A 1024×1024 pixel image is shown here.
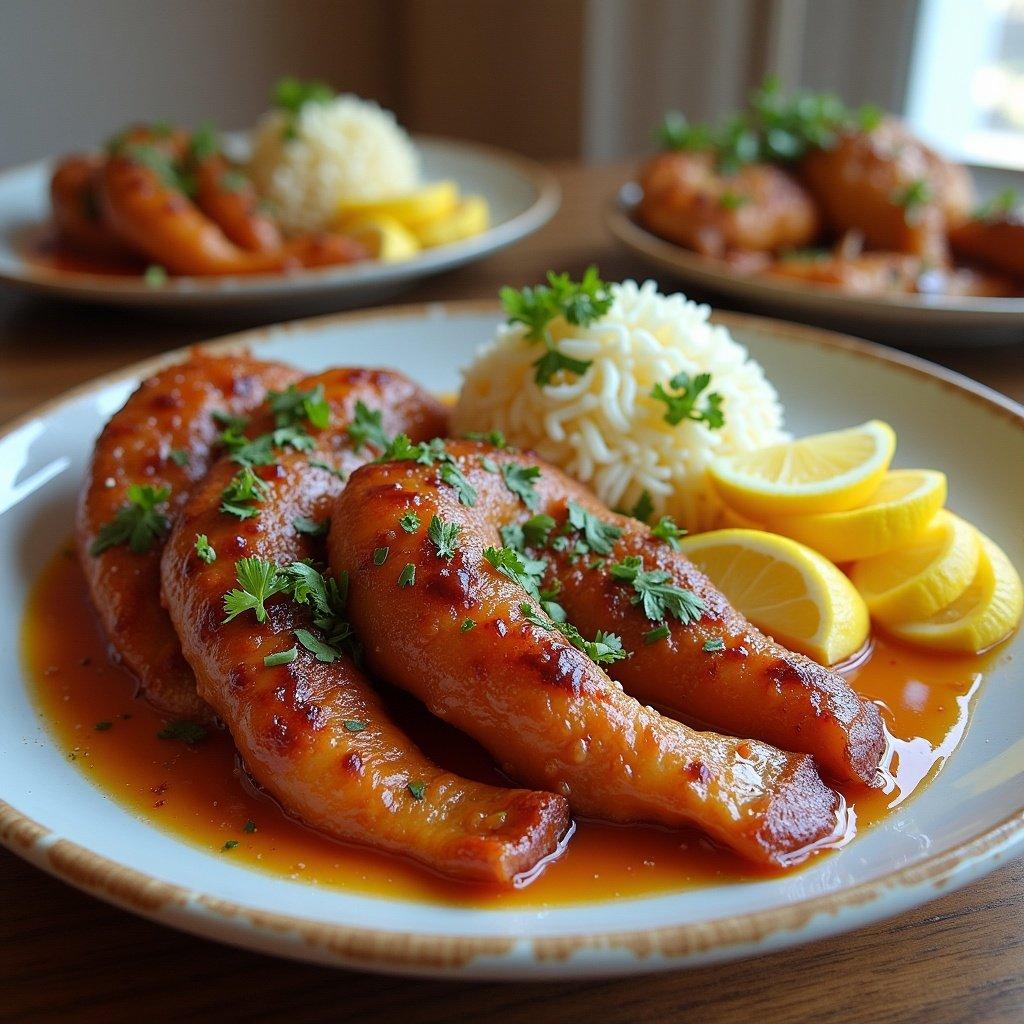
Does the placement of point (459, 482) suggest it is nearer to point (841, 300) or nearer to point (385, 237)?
point (841, 300)

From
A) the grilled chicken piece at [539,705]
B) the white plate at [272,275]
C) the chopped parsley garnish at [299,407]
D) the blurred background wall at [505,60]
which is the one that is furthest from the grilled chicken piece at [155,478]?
the blurred background wall at [505,60]

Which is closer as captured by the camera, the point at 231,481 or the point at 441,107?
the point at 231,481

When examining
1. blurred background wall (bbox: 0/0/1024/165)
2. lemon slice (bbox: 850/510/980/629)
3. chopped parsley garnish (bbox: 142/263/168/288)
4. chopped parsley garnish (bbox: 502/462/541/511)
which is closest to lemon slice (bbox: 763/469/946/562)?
lemon slice (bbox: 850/510/980/629)

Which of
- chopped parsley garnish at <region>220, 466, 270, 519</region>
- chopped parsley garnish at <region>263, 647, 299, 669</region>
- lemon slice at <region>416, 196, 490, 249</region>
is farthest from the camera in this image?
lemon slice at <region>416, 196, 490, 249</region>

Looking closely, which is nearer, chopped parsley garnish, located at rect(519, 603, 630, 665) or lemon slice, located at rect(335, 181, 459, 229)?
chopped parsley garnish, located at rect(519, 603, 630, 665)

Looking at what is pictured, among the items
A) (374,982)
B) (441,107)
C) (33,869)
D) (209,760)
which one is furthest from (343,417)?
(441,107)

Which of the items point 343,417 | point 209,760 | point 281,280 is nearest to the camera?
point 209,760

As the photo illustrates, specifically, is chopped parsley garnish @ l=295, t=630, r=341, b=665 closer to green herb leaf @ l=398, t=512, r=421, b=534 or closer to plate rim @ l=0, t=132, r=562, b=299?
green herb leaf @ l=398, t=512, r=421, b=534

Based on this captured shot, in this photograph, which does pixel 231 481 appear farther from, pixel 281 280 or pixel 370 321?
pixel 281 280
